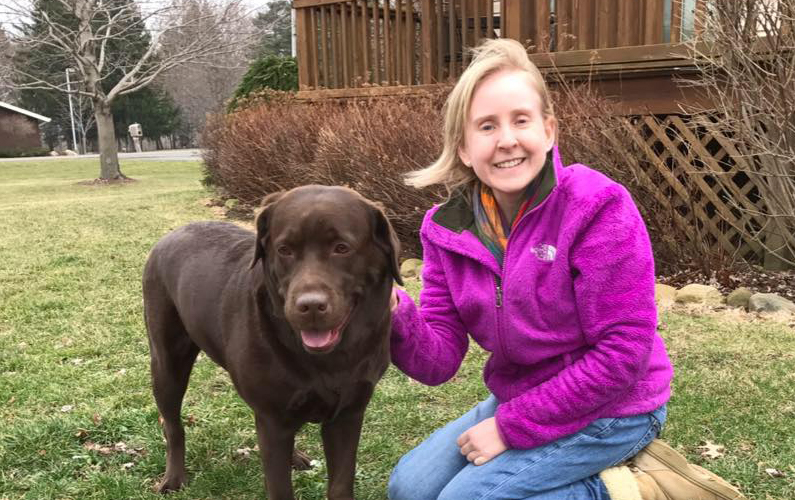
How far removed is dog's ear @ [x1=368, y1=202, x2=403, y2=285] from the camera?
88.4 inches

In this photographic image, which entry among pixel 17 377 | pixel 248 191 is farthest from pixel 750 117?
pixel 248 191

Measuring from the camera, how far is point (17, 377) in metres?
4.26

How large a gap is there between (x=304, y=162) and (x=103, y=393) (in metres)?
5.84

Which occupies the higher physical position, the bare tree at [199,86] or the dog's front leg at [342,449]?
the bare tree at [199,86]

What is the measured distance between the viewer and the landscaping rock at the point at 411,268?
6824mm

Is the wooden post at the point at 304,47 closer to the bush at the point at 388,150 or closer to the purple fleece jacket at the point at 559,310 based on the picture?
the bush at the point at 388,150

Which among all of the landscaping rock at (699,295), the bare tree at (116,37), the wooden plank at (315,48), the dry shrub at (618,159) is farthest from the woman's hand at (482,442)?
the bare tree at (116,37)

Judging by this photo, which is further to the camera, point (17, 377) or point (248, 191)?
point (248, 191)

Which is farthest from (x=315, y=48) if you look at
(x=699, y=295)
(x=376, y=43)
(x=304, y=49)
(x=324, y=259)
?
(x=324, y=259)

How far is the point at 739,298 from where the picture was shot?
5.52 m

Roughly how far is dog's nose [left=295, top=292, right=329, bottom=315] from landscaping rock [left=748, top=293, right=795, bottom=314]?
443cm

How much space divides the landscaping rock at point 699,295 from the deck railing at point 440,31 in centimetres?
214

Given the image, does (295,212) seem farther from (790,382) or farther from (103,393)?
(790,382)

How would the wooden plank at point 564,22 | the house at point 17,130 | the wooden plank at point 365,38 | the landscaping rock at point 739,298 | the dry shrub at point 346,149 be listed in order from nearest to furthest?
1. the landscaping rock at point 739,298
2. the dry shrub at point 346,149
3. the wooden plank at point 564,22
4. the wooden plank at point 365,38
5. the house at point 17,130
